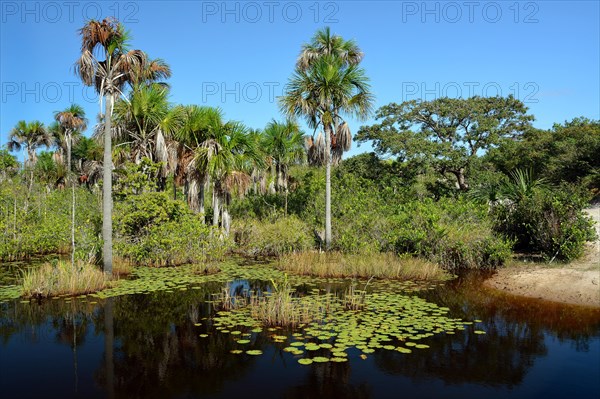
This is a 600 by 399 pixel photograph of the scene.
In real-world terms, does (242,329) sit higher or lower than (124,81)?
lower

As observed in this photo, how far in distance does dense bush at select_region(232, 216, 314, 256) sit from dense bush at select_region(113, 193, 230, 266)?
2895mm

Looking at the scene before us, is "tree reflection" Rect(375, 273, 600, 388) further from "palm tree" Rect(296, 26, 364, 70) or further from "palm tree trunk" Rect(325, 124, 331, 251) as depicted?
"palm tree" Rect(296, 26, 364, 70)

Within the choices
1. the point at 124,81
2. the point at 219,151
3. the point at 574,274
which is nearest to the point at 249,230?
the point at 219,151

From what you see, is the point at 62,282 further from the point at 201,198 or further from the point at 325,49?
the point at 325,49

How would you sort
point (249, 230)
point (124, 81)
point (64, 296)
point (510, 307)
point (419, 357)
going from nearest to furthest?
1. point (419, 357)
2. point (510, 307)
3. point (64, 296)
4. point (124, 81)
5. point (249, 230)

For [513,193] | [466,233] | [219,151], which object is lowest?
[466,233]

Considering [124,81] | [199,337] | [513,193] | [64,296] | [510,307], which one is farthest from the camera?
[513,193]

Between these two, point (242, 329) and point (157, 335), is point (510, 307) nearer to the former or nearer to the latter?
point (242, 329)

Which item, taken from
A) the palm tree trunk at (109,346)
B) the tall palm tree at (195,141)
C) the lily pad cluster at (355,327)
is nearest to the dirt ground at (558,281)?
the lily pad cluster at (355,327)

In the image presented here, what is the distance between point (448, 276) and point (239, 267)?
7.87 meters

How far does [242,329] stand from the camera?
8773 mm

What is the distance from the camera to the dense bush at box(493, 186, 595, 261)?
46.6 feet

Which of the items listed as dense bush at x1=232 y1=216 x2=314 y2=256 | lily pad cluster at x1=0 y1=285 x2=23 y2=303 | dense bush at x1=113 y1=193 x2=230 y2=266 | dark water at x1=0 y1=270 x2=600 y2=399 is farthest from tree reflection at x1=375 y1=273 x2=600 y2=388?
lily pad cluster at x1=0 y1=285 x2=23 y2=303

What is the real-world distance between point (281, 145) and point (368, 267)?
14.7 m
